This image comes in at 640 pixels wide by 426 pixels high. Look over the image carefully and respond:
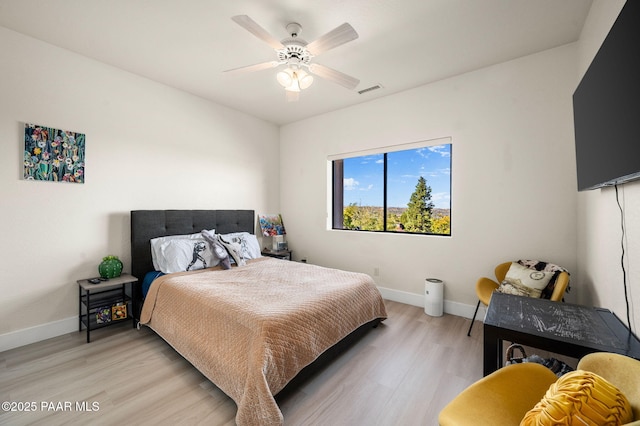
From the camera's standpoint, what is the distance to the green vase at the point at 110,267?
2637mm

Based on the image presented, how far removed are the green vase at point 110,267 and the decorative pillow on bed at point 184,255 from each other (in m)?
0.38

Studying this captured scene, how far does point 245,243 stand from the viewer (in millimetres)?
Result: 3561

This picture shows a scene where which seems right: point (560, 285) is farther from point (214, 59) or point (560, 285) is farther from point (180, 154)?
point (180, 154)

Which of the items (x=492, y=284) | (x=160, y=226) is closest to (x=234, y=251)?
(x=160, y=226)

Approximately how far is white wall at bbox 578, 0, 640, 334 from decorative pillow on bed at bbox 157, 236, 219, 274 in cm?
332

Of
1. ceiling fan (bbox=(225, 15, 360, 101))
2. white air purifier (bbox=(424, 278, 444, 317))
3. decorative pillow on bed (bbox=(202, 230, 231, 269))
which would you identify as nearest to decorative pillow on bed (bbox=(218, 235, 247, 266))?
decorative pillow on bed (bbox=(202, 230, 231, 269))

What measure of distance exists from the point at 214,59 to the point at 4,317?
3002 millimetres

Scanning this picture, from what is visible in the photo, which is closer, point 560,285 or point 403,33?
point 560,285

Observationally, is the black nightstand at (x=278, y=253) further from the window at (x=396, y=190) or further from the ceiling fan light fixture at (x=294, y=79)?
the ceiling fan light fixture at (x=294, y=79)

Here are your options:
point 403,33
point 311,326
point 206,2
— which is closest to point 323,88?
point 403,33

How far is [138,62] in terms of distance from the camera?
9.00 ft

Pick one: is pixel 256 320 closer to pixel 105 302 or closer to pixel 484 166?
pixel 105 302

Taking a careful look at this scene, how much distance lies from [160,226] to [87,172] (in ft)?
2.85

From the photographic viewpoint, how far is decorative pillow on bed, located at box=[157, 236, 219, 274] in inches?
110
